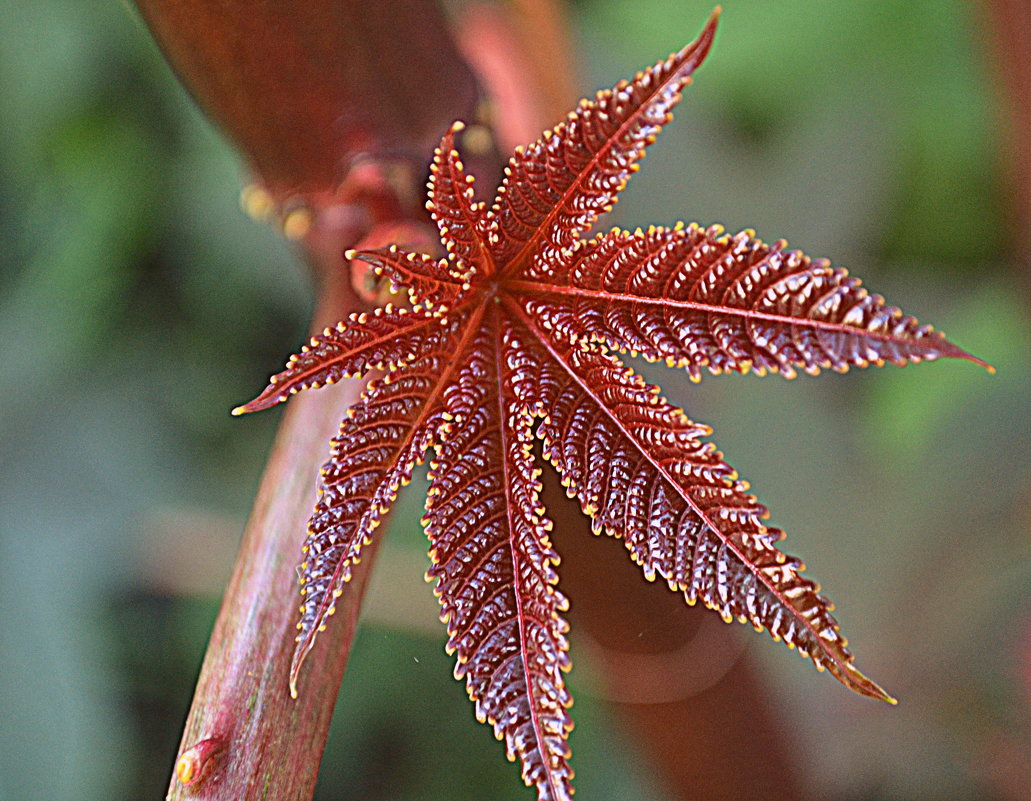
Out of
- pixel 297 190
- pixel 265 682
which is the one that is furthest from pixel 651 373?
pixel 265 682

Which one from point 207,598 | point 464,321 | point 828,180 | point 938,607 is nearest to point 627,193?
point 828,180

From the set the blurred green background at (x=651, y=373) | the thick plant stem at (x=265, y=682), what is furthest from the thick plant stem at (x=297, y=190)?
the blurred green background at (x=651, y=373)

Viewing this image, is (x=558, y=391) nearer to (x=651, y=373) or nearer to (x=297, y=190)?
(x=297, y=190)

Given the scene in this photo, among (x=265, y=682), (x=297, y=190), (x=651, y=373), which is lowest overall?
(x=265, y=682)

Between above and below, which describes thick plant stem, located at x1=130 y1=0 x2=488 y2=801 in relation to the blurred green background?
below

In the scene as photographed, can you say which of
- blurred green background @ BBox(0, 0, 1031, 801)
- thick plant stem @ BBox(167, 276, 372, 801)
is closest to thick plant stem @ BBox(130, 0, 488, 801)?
thick plant stem @ BBox(167, 276, 372, 801)

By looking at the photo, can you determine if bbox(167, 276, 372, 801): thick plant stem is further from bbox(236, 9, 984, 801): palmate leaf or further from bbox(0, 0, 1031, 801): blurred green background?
bbox(0, 0, 1031, 801): blurred green background

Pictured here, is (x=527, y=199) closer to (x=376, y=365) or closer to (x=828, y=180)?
(x=376, y=365)

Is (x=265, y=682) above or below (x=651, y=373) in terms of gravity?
below
